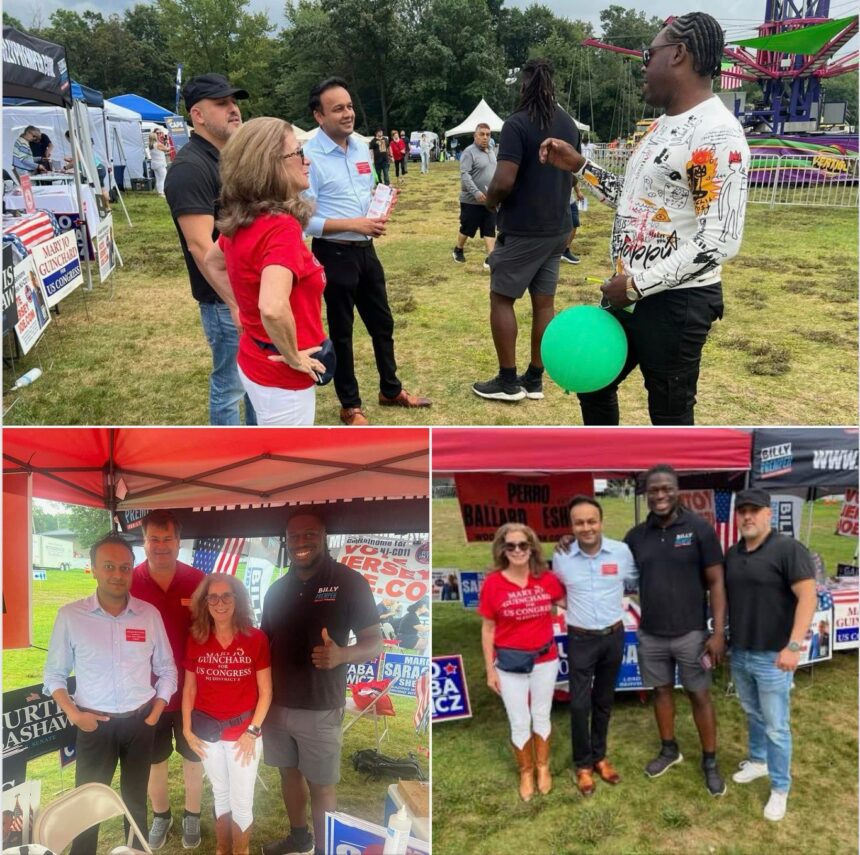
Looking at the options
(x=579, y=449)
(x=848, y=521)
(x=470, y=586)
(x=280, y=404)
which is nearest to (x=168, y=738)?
(x=280, y=404)

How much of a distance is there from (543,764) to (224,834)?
1128 mm

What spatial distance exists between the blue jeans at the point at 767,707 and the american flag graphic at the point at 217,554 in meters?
1.82

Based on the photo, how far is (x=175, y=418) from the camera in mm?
3990

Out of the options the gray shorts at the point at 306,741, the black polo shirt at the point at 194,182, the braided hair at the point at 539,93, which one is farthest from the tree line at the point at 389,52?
the gray shorts at the point at 306,741

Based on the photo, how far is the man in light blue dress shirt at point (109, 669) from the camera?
1940 mm

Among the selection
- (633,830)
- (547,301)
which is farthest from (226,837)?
(547,301)

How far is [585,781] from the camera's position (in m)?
2.47

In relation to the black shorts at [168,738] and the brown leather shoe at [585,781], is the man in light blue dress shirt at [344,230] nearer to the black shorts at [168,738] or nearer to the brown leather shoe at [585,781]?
the black shorts at [168,738]

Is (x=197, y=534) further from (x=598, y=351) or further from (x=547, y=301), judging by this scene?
(x=547, y=301)

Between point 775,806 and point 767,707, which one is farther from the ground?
point 767,707

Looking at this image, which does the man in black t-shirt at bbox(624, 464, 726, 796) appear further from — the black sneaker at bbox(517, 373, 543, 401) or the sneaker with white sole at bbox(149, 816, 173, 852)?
the sneaker with white sole at bbox(149, 816, 173, 852)

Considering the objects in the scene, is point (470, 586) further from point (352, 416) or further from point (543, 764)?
point (543, 764)

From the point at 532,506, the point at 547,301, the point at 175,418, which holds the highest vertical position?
the point at 547,301

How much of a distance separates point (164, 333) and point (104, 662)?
13.4 feet
